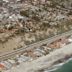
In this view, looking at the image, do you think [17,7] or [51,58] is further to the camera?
[17,7]

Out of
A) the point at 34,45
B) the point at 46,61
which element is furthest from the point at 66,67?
the point at 34,45

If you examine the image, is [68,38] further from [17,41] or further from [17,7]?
[17,7]

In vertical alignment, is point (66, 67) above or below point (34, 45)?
below

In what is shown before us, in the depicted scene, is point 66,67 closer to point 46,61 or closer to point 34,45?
point 46,61

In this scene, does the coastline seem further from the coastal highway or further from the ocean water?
the coastal highway

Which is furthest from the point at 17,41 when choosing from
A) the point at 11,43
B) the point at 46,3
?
the point at 46,3

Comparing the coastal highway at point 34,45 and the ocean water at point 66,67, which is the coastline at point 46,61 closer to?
the ocean water at point 66,67

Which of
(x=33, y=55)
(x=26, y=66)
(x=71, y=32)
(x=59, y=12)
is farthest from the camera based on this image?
(x=59, y=12)

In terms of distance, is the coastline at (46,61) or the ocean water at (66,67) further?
the ocean water at (66,67)

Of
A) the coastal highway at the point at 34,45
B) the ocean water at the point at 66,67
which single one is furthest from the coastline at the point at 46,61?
the coastal highway at the point at 34,45

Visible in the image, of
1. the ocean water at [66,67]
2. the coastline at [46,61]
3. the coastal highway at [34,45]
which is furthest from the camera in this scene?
the coastal highway at [34,45]

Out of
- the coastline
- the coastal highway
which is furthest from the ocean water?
the coastal highway
